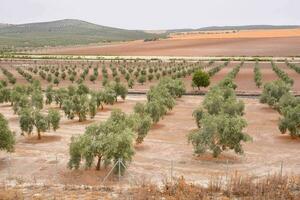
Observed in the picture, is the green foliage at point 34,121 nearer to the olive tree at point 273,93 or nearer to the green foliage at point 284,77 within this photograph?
the olive tree at point 273,93

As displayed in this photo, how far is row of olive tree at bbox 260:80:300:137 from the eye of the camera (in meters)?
46.2

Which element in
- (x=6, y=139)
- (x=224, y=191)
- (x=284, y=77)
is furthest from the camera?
(x=284, y=77)

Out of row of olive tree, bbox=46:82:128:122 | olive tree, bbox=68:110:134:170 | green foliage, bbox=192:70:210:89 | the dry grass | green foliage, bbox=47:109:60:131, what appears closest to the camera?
the dry grass

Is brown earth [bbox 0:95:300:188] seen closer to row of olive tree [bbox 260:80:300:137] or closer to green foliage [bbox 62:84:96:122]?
green foliage [bbox 62:84:96:122]

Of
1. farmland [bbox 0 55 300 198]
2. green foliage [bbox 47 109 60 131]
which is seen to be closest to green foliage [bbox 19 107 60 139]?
green foliage [bbox 47 109 60 131]

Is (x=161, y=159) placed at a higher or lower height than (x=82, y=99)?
lower

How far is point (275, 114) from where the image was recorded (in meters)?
60.8

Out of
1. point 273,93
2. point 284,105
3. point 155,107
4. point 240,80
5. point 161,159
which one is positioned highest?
point 273,93

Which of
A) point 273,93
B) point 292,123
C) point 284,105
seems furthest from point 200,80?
point 292,123

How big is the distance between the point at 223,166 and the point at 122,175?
8690 millimetres

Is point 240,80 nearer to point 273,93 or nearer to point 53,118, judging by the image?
point 273,93

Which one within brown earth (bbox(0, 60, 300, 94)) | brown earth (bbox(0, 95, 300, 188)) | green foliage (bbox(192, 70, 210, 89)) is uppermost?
green foliage (bbox(192, 70, 210, 89))

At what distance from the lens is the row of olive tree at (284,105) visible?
46219mm

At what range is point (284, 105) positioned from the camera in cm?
5528
